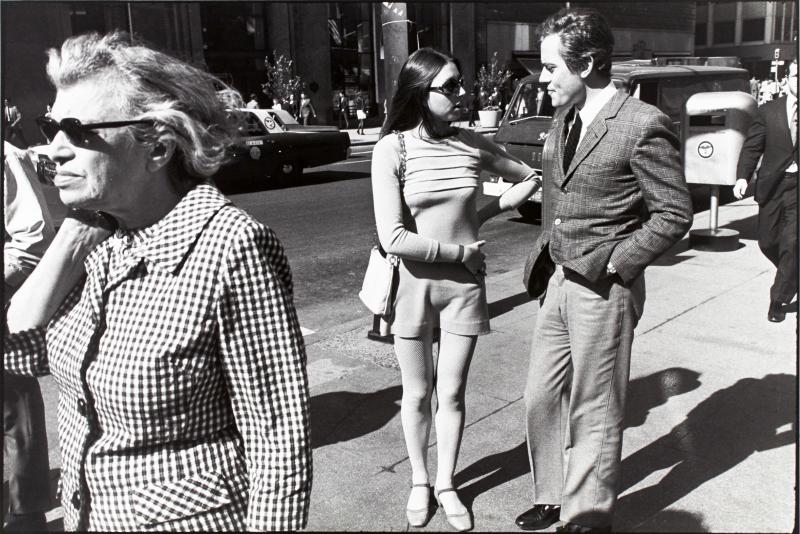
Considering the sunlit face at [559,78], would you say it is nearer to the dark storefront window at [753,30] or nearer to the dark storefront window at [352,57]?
the dark storefront window at [352,57]

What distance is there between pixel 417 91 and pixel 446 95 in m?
0.11

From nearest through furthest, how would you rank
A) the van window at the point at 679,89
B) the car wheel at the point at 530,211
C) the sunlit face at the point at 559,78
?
1. the sunlit face at the point at 559,78
2. the van window at the point at 679,89
3. the car wheel at the point at 530,211

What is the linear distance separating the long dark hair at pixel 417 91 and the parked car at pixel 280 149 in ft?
34.7

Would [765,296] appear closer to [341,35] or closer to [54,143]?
[54,143]

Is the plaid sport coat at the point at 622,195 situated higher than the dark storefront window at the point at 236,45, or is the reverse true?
the dark storefront window at the point at 236,45

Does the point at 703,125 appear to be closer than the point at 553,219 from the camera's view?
No

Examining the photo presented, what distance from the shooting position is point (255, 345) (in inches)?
58.7

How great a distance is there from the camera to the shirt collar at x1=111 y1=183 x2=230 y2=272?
59.0 inches

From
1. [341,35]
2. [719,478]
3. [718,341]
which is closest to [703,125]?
[718,341]

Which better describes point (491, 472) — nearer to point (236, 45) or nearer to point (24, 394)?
point (24, 394)

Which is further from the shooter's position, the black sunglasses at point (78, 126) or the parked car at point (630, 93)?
the parked car at point (630, 93)

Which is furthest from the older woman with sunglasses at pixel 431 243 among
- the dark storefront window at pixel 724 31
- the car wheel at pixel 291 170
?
the dark storefront window at pixel 724 31

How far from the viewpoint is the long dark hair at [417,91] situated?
9.73 ft

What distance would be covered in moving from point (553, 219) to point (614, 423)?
770 millimetres
